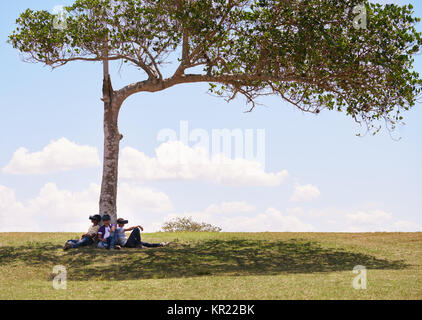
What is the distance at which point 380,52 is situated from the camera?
20891mm

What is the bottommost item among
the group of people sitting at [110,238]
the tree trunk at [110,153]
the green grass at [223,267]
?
the green grass at [223,267]

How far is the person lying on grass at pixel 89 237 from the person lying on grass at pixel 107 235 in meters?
0.44

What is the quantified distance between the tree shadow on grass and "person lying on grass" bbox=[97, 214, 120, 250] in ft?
1.66

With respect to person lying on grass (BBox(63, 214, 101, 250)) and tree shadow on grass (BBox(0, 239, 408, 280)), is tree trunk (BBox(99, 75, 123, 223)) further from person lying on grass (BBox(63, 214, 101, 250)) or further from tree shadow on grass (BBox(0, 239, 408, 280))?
tree shadow on grass (BBox(0, 239, 408, 280))

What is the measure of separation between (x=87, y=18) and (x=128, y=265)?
455 inches

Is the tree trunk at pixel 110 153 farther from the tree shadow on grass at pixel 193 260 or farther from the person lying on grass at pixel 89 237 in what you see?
the tree shadow on grass at pixel 193 260

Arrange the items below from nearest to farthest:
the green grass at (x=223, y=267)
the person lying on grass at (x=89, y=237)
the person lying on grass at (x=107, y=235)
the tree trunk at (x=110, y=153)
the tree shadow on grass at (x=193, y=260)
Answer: the green grass at (x=223, y=267)
the tree shadow on grass at (x=193, y=260)
the person lying on grass at (x=107, y=235)
the person lying on grass at (x=89, y=237)
the tree trunk at (x=110, y=153)

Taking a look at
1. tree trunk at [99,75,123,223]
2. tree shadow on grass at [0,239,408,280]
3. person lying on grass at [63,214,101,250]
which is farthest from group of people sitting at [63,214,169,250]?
tree trunk at [99,75,123,223]

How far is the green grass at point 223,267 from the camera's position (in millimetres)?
11859

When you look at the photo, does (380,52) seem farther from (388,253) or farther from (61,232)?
(61,232)

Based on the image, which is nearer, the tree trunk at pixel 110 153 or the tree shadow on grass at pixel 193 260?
the tree shadow on grass at pixel 193 260

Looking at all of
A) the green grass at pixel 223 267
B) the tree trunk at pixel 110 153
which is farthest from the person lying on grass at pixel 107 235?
the tree trunk at pixel 110 153

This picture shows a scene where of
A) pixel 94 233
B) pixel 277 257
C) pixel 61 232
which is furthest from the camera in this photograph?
pixel 61 232
